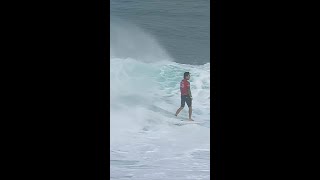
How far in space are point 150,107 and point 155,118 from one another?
111mm

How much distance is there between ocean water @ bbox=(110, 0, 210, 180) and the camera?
4086mm

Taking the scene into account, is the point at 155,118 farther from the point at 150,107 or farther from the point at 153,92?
the point at 153,92

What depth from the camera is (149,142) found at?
4152 millimetres

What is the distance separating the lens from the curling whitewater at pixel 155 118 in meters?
4.06

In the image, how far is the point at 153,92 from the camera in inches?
168
